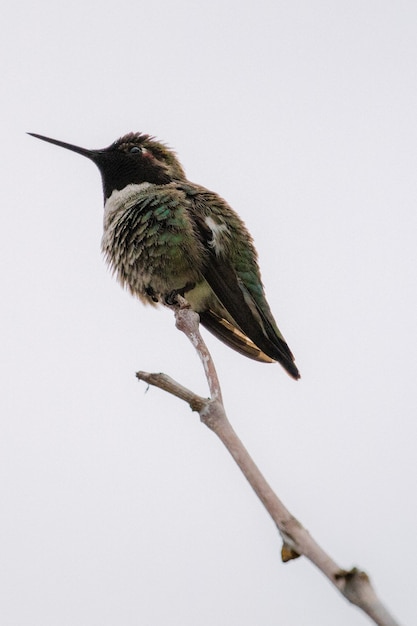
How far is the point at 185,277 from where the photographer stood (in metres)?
5.35

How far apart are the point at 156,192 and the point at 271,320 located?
1226mm

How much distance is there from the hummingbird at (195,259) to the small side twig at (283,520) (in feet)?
8.59

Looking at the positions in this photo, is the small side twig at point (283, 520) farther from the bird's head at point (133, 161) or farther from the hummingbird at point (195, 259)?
the bird's head at point (133, 161)

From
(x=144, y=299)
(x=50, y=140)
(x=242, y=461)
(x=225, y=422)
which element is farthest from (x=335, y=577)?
(x=50, y=140)

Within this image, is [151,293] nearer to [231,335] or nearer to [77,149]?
[231,335]

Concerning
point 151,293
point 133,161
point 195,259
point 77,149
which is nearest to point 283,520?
point 195,259

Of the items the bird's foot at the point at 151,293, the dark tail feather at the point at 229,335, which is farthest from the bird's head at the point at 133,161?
the dark tail feather at the point at 229,335

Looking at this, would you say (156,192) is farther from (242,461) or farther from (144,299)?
(242,461)

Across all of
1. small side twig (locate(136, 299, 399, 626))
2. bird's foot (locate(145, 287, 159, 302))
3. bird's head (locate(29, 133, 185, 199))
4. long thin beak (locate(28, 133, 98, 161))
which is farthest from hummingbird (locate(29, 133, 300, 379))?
small side twig (locate(136, 299, 399, 626))

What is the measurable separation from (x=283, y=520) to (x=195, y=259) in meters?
3.68

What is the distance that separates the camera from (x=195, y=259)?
5.27m

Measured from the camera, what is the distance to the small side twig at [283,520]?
1.39m

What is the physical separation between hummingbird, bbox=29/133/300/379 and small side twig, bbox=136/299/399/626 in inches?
103

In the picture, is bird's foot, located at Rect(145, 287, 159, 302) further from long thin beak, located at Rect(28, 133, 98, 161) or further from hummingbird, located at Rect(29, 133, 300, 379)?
long thin beak, located at Rect(28, 133, 98, 161)
